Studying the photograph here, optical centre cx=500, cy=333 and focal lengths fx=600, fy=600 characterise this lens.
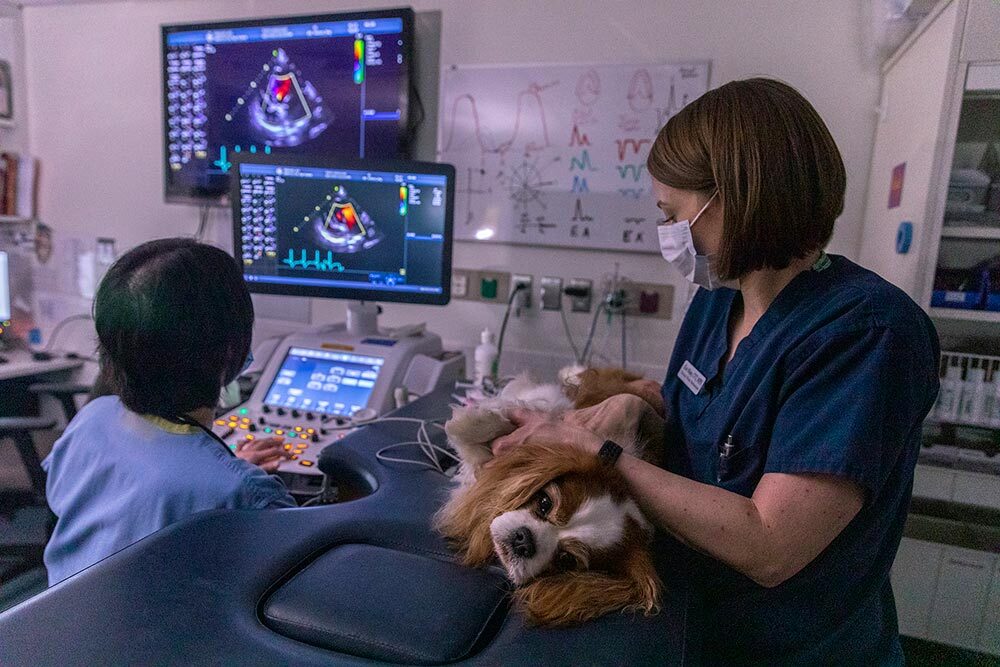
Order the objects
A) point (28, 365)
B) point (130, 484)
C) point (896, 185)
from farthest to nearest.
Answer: point (28, 365) → point (896, 185) → point (130, 484)

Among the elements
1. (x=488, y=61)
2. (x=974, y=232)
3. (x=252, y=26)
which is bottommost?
(x=974, y=232)

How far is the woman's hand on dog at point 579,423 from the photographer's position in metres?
0.82

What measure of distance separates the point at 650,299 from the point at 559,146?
608 mm

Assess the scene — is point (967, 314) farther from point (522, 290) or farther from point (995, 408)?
point (522, 290)

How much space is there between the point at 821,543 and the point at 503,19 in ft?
6.36

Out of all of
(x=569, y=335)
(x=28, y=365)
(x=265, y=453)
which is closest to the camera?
(x=265, y=453)

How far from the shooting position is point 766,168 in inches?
30.7

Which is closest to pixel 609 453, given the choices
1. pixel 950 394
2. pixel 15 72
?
pixel 950 394

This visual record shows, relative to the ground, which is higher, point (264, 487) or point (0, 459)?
point (264, 487)

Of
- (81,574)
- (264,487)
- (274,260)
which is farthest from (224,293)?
(274,260)

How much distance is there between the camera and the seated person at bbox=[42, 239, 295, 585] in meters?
0.85

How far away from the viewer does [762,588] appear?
2.66 feet

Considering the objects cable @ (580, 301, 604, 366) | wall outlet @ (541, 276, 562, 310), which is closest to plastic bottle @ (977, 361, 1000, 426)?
cable @ (580, 301, 604, 366)

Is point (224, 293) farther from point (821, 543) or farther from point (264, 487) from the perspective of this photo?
point (821, 543)
